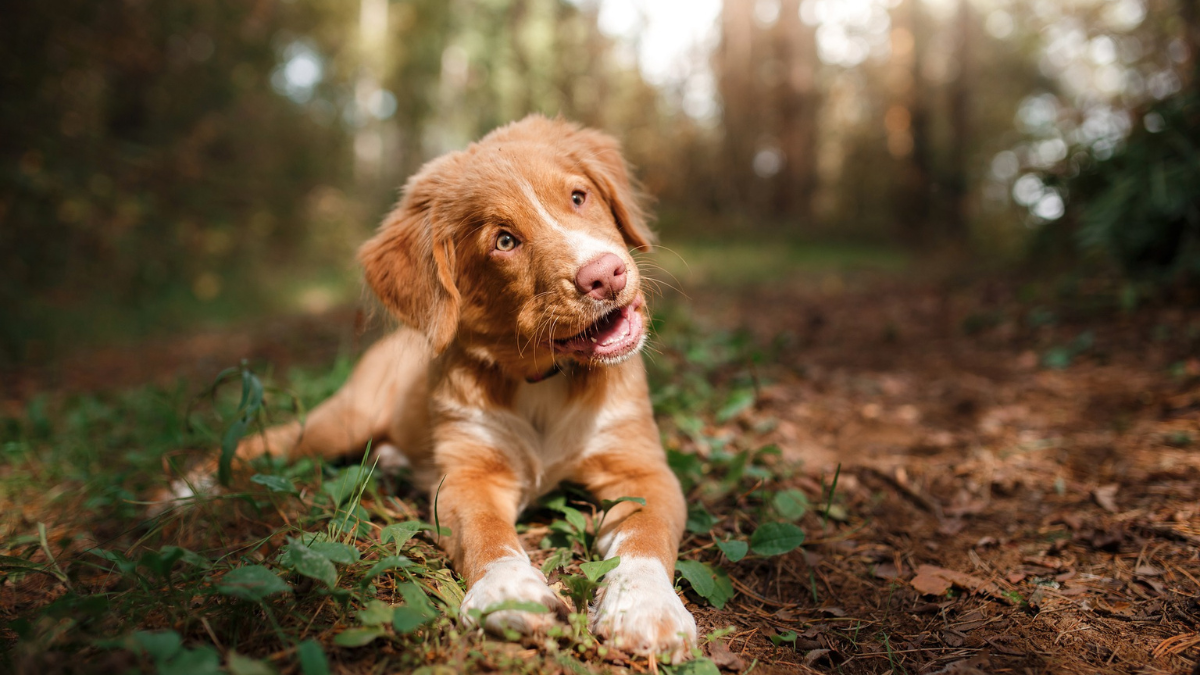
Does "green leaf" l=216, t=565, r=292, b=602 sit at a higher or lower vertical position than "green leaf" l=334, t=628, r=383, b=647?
higher

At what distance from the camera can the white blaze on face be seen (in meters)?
2.30

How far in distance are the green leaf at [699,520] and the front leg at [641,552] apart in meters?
0.07

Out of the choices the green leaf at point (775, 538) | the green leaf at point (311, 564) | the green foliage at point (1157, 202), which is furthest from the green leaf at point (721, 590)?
the green foliage at point (1157, 202)

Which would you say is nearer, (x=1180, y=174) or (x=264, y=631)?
(x=264, y=631)

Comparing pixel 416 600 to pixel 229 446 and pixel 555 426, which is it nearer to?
pixel 555 426

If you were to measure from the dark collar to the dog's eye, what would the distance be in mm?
548

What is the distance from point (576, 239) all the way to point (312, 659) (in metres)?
1.56

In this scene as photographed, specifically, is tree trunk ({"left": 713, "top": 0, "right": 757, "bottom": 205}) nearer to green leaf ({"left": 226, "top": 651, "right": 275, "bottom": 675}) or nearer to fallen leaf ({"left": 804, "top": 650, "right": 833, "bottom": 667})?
fallen leaf ({"left": 804, "top": 650, "right": 833, "bottom": 667})

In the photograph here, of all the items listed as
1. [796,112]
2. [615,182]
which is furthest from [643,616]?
[796,112]

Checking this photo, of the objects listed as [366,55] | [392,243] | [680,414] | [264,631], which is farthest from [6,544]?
[366,55]

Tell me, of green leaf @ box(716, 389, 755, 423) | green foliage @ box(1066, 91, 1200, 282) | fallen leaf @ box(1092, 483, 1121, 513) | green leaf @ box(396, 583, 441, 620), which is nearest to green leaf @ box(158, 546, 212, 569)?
green leaf @ box(396, 583, 441, 620)

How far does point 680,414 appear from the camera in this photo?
12.3ft

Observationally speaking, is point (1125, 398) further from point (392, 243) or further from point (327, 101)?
point (327, 101)

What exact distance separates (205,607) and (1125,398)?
4.68m
